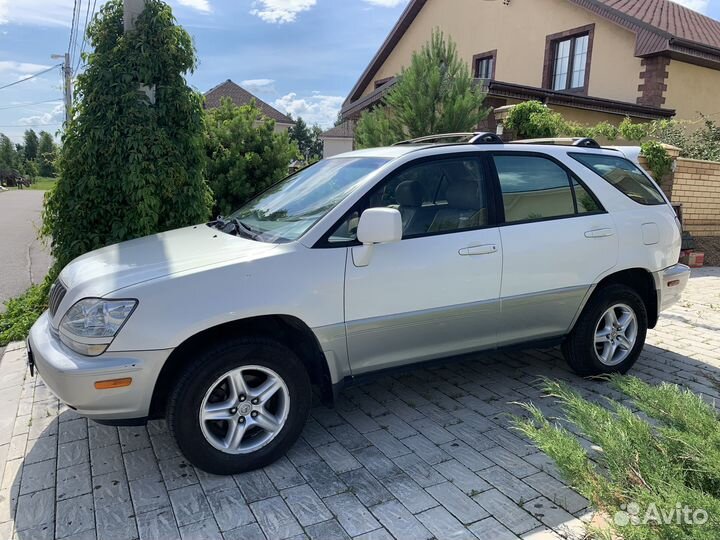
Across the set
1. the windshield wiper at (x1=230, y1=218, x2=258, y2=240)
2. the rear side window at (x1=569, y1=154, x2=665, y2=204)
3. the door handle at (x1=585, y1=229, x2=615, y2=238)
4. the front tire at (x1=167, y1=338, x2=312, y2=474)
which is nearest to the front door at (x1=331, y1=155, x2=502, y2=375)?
the front tire at (x1=167, y1=338, x2=312, y2=474)

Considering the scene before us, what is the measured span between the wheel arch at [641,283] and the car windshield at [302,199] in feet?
6.99

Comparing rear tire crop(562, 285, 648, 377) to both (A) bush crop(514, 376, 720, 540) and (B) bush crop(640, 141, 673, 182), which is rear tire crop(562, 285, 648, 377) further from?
(B) bush crop(640, 141, 673, 182)

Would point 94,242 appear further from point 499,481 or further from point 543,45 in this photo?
point 543,45

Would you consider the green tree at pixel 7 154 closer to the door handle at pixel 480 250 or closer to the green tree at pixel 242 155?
the green tree at pixel 242 155

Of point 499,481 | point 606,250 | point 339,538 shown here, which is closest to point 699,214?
point 606,250

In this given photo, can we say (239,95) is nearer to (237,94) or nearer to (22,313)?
(237,94)

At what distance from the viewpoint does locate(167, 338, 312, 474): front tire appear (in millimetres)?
2939

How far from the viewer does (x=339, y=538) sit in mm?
2611

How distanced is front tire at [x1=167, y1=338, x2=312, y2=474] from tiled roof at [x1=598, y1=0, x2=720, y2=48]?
1614 centimetres

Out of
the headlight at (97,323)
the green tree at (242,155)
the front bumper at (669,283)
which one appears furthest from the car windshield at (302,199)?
the green tree at (242,155)

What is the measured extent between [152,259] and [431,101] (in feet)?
23.4

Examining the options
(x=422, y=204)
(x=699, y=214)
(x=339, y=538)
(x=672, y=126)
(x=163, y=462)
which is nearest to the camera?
(x=339, y=538)

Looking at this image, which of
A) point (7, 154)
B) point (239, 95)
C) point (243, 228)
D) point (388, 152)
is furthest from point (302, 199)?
point (7, 154)

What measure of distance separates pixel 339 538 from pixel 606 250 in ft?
9.56
